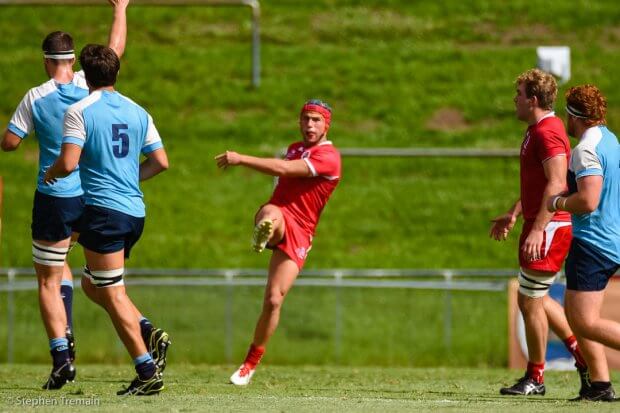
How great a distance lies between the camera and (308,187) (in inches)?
355

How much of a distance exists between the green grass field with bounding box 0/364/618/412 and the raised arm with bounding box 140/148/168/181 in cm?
140

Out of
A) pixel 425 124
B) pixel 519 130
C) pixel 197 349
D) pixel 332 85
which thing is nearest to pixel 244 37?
pixel 332 85

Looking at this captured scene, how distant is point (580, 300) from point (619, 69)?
16627 mm

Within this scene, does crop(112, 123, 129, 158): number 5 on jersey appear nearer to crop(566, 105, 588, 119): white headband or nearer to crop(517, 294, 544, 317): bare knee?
crop(566, 105, 588, 119): white headband

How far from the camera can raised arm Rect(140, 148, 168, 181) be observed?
7.53m

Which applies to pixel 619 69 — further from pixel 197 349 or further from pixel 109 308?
pixel 109 308

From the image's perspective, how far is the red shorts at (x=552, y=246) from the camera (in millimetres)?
7945

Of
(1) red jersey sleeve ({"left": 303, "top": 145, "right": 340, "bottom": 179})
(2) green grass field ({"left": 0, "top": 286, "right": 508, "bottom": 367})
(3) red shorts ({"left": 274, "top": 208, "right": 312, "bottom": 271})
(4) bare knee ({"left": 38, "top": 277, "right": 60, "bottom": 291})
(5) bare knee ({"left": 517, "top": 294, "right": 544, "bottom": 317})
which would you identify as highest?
(1) red jersey sleeve ({"left": 303, "top": 145, "right": 340, "bottom": 179})

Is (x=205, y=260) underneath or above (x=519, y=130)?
underneath

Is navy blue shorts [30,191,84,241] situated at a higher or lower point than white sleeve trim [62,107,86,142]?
lower

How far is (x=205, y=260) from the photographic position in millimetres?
18812

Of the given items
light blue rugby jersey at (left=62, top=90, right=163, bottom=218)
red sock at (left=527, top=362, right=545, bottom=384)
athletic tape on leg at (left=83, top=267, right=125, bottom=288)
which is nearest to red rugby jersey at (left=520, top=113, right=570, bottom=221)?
red sock at (left=527, top=362, right=545, bottom=384)

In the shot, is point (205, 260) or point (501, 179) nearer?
point (205, 260)

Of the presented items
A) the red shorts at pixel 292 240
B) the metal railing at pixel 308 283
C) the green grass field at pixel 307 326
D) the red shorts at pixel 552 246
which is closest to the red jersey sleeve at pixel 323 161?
the red shorts at pixel 292 240
